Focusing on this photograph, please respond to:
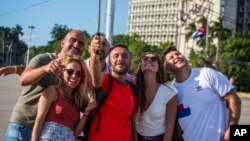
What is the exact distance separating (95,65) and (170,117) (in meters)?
0.96

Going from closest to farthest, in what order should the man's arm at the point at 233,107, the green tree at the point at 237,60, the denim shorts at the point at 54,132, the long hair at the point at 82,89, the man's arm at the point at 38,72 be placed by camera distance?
the man's arm at the point at 38,72
the denim shorts at the point at 54,132
the long hair at the point at 82,89
the man's arm at the point at 233,107
the green tree at the point at 237,60

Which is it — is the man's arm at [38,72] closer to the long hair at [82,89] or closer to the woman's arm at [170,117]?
the long hair at [82,89]

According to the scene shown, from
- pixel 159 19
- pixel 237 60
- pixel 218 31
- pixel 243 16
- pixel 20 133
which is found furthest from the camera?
pixel 159 19

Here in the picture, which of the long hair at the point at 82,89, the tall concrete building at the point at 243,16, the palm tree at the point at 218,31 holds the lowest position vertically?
Result: the long hair at the point at 82,89

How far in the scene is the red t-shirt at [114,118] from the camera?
423cm

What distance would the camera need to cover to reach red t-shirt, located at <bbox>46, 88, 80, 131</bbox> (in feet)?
13.4

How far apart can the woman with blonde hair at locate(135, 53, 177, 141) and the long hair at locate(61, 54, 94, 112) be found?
0.56 meters

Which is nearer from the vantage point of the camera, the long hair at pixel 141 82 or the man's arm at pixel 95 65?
the man's arm at pixel 95 65

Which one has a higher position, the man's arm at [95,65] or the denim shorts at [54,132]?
the man's arm at [95,65]

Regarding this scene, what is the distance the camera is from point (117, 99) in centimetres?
425

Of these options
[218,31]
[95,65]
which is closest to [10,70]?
[95,65]

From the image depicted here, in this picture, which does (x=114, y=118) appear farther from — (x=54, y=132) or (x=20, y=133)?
(x=20, y=133)

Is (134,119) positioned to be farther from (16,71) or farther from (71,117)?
(16,71)

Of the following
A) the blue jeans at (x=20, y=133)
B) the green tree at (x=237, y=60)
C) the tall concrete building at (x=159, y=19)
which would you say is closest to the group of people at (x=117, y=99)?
the blue jeans at (x=20, y=133)
